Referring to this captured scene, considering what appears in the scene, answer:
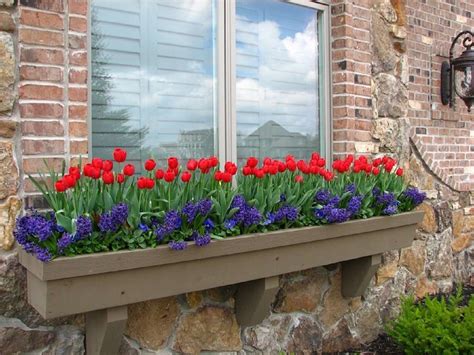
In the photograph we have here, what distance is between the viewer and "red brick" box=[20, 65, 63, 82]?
220 cm

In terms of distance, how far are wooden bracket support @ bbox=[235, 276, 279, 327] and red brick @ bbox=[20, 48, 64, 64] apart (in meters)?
1.38

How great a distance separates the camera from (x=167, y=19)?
287 cm

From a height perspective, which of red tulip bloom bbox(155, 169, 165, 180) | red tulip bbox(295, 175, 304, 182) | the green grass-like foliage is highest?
red tulip bloom bbox(155, 169, 165, 180)

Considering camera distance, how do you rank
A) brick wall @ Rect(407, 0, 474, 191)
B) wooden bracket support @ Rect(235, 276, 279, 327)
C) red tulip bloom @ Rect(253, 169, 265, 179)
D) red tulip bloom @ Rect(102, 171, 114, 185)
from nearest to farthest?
red tulip bloom @ Rect(102, 171, 114, 185), red tulip bloom @ Rect(253, 169, 265, 179), wooden bracket support @ Rect(235, 276, 279, 327), brick wall @ Rect(407, 0, 474, 191)

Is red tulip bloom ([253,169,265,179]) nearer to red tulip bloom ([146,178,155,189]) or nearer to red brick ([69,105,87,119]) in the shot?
red tulip bloom ([146,178,155,189])

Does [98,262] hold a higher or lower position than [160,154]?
lower

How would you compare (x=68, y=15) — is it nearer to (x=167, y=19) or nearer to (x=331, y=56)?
(x=167, y=19)

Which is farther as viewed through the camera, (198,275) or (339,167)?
(339,167)

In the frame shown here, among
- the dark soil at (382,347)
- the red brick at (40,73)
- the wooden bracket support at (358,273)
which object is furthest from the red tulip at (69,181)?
the dark soil at (382,347)

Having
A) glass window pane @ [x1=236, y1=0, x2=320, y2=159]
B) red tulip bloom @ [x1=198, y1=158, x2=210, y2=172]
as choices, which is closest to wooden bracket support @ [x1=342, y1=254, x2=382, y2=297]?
glass window pane @ [x1=236, y1=0, x2=320, y2=159]

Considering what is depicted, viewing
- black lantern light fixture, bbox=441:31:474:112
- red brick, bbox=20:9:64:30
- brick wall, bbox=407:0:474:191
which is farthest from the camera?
black lantern light fixture, bbox=441:31:474:112

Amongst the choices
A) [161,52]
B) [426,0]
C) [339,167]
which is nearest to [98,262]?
[161,52]

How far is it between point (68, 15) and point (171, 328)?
1.48 meters

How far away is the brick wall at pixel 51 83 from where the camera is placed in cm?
220
